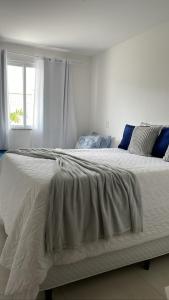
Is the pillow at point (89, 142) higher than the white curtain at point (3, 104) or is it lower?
lower

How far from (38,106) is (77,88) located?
3.06 feet

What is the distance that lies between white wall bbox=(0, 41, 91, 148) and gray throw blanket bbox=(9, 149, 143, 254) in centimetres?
295

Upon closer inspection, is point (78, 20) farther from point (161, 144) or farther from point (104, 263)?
point (104, 263)

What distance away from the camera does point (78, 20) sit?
3359 mm

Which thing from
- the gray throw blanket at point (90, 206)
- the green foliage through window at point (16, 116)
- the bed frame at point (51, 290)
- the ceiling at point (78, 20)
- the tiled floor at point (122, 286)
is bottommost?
the tiled floor at point (122, 286)

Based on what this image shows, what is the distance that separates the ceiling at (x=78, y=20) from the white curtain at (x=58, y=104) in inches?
19.8

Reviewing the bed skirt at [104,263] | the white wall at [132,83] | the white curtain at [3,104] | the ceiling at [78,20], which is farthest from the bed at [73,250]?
the white curtain at [3,104]

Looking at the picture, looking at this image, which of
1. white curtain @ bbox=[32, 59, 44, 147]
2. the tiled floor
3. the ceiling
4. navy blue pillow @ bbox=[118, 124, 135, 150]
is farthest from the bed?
white curtain @ bbox=[32, 59, 44, 147]

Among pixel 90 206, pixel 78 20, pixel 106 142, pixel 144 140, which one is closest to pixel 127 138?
pixel 144 140

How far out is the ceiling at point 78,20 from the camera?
288cm

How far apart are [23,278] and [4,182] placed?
1241mm

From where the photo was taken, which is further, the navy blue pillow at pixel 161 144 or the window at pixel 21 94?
the window at pixel 21 94

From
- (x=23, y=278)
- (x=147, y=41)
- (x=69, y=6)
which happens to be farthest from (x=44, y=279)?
(x=147, y=41)

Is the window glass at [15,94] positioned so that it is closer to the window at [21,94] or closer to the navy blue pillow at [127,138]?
the window at [21,94]
